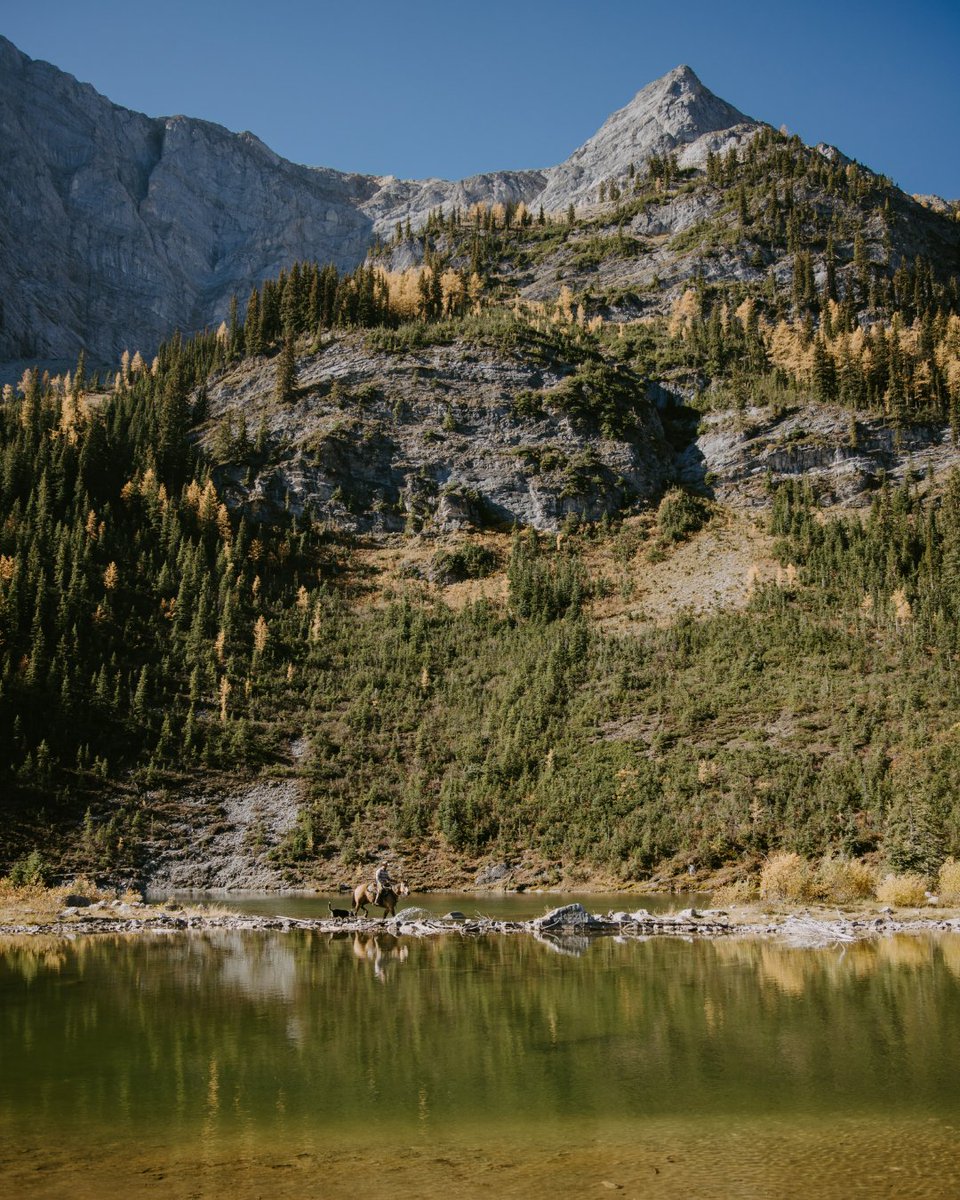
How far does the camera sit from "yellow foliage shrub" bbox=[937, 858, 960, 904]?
44.5 m

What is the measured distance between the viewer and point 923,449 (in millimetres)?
129375

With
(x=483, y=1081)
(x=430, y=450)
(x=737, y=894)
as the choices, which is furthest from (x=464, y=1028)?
(x=430, y=450)

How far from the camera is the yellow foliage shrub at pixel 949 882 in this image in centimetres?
4453

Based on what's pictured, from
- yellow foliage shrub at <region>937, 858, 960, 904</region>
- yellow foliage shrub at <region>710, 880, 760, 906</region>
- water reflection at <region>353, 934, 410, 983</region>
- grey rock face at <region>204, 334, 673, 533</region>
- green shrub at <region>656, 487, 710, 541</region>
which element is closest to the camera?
water reflection at <region>353, 934, 410, 983</region>

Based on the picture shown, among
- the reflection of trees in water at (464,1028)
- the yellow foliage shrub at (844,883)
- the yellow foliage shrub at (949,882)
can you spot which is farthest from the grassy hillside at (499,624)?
the reflection of trees in water at (464,1028)

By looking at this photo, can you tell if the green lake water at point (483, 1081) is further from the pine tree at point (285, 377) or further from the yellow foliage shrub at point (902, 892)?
the pine tree at point (285, 377)

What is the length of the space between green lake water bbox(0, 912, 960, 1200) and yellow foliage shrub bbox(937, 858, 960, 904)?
21.4 m

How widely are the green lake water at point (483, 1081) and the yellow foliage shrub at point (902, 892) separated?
18.5 metres

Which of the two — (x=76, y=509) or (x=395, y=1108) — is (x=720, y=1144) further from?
(x=76, y=509)

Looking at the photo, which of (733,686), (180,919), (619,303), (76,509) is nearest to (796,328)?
(619,303)

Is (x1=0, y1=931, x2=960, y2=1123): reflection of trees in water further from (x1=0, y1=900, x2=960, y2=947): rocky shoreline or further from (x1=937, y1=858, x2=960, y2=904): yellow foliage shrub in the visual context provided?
(x1=937, y1=858, x2=960, y2=904): yellow foliage shrub

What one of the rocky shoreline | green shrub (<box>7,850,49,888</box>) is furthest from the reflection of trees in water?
green shrub (<box>7,850,49,888</box>)

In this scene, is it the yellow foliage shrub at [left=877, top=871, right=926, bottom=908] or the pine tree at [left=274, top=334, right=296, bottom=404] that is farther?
the pine tree at [left=274, top=334, right=296, bottom=404]

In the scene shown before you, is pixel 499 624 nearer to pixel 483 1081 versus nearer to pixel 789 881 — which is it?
pixel 789 881
